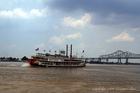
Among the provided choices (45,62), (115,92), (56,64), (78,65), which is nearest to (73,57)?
(78,65)

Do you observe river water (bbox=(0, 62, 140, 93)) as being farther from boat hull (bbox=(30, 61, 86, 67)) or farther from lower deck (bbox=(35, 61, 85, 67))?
lower deck (bbox=(35, 61, 85, 67))

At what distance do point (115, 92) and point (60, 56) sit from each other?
8488 cm

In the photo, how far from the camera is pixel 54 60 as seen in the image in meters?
106


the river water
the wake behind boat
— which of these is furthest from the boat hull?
the river water

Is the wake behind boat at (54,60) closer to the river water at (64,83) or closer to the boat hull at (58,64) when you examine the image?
the boat hull at (58,64)

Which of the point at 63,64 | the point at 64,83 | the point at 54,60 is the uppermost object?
the point at 54,60

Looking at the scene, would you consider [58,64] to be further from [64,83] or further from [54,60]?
[64,83]

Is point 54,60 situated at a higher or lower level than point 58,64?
higher

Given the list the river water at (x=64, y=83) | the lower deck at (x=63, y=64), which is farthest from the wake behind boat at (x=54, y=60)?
the river water at (x=64, y=83)

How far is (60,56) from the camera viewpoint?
11125 cm

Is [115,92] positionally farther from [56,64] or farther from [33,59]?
[56,64]

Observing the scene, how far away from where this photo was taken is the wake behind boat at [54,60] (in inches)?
3851

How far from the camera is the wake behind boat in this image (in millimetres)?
97812

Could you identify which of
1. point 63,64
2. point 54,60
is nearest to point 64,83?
→ point 54,60
